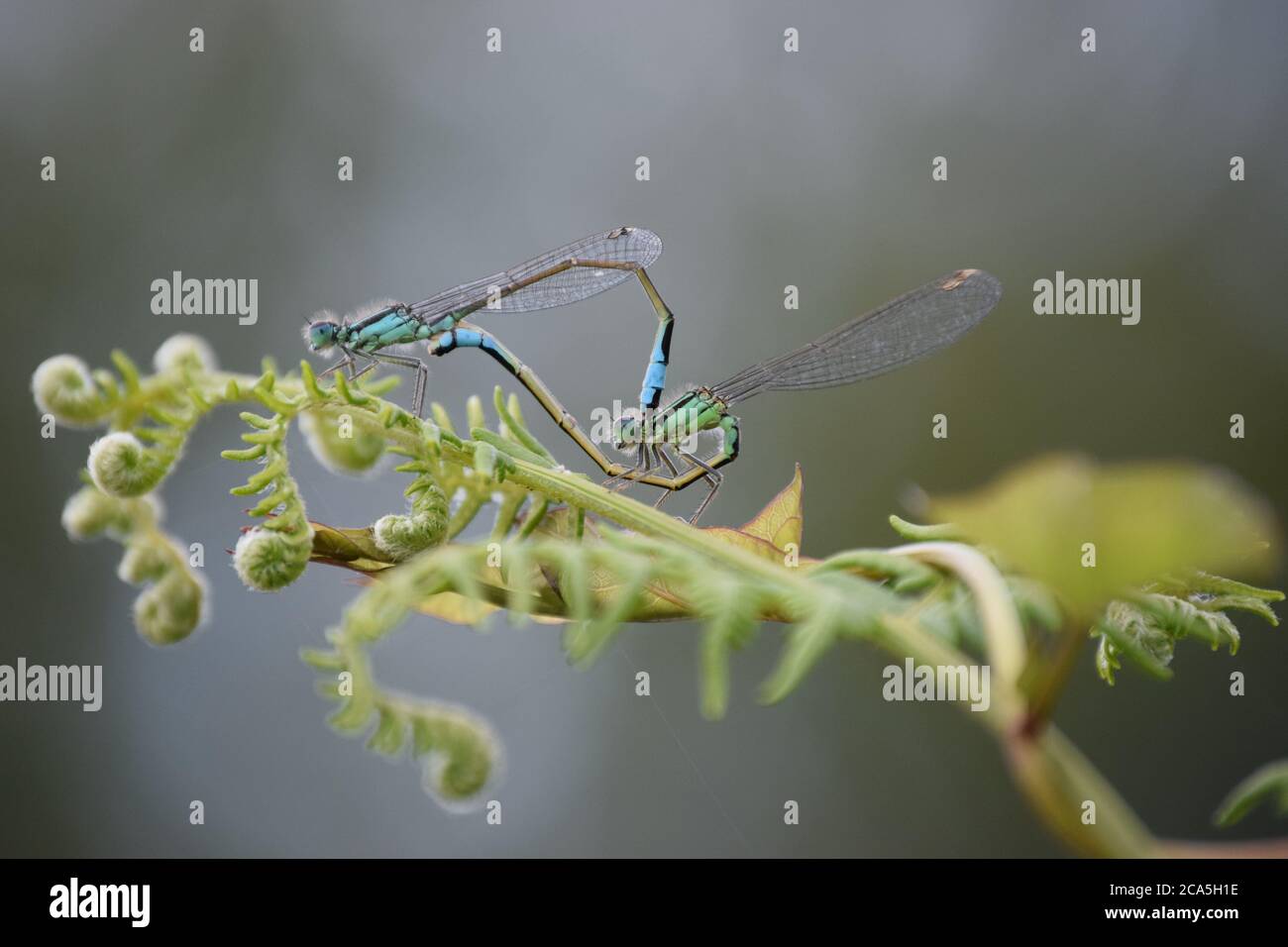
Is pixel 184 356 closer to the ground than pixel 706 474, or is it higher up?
higher up

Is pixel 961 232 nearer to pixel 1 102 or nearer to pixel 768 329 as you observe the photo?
Result: pixel 768 329

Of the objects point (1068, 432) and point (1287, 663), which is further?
point (1068, 432)

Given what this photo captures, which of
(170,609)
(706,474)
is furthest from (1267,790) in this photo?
(706,474)

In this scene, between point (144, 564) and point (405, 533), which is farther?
point (144, 564)

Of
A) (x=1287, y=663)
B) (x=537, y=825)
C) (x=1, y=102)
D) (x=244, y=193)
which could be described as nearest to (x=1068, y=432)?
(x=1287, y=663)

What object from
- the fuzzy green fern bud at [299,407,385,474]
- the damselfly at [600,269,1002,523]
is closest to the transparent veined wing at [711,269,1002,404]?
the damselfly at [600,269,1002,523]

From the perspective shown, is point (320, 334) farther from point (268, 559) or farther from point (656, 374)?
point (268, 559)

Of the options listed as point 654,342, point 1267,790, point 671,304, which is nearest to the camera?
point 1267,790

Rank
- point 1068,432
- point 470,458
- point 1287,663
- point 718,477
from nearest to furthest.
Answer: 1. point 470,458
2. point 718,477
3. point 1287,663
4. point 1068,432

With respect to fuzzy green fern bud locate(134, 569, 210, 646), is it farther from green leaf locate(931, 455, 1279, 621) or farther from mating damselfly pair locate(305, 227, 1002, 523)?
green leaf locate(931, 455, 1279, 621)
